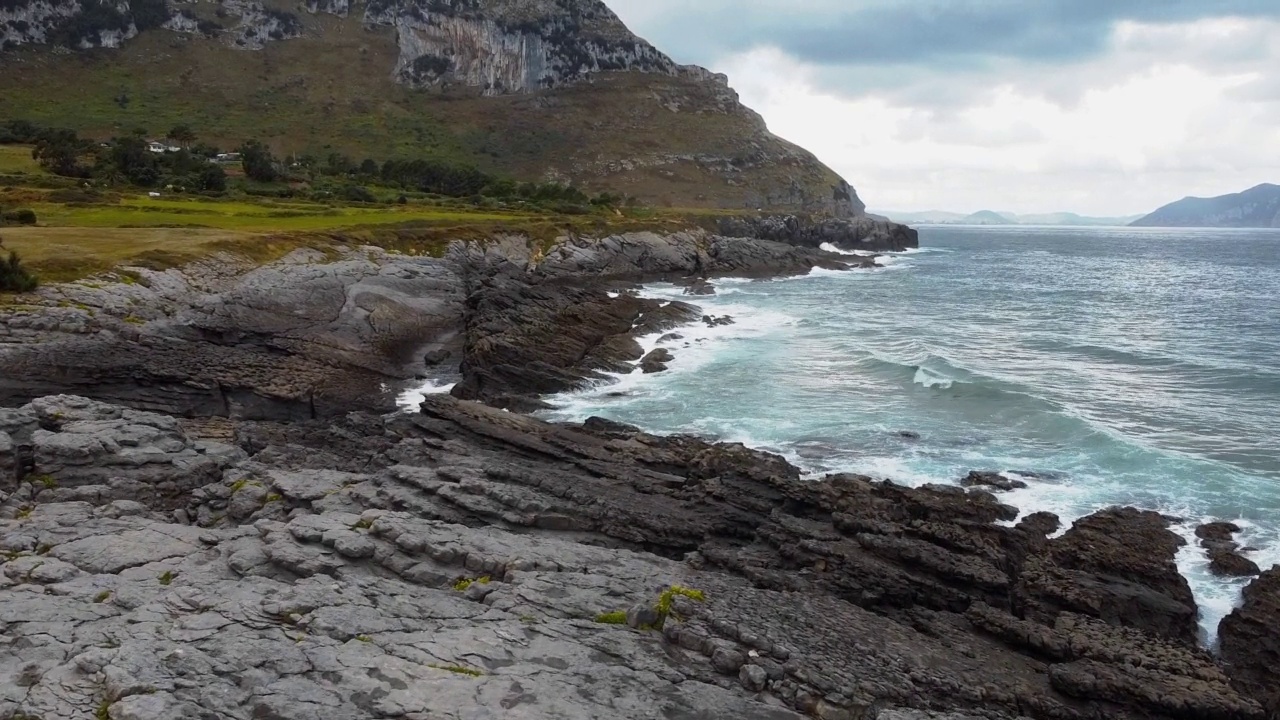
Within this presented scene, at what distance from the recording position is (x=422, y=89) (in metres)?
172

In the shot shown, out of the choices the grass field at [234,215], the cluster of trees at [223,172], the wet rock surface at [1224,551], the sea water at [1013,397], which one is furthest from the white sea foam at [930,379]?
the cluster of trees at [223,172]

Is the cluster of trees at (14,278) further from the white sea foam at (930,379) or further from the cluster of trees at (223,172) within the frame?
the cluster of trees at (223,172)

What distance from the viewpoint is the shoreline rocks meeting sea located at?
1252 centimetres

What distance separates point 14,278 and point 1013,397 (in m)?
39.9

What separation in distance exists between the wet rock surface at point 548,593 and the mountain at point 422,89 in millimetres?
116337

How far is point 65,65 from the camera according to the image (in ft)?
473

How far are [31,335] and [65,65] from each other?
495 feet

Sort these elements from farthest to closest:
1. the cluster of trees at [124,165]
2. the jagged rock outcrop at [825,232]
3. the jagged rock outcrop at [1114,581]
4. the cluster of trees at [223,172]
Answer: the jagged rock outcrop at [825,232] → the cluster of trees at [223,172] → the cluster of trees at [124,165] → the jagged rock outcrop at [1114,581]

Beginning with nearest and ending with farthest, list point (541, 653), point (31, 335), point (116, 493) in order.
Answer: point (541, 653), point (116, 493), point (31, 335)

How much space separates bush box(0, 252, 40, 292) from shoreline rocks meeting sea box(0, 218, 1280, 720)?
1.00 metres

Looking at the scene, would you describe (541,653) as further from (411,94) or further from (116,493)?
(411,94)

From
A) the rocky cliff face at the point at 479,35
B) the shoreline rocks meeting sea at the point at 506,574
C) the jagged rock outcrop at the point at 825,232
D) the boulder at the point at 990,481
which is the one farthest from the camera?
the rocky cliff face at the point at 479,35

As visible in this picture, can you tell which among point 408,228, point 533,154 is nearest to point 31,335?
point 408,228

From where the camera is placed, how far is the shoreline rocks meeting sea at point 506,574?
12516 mm
